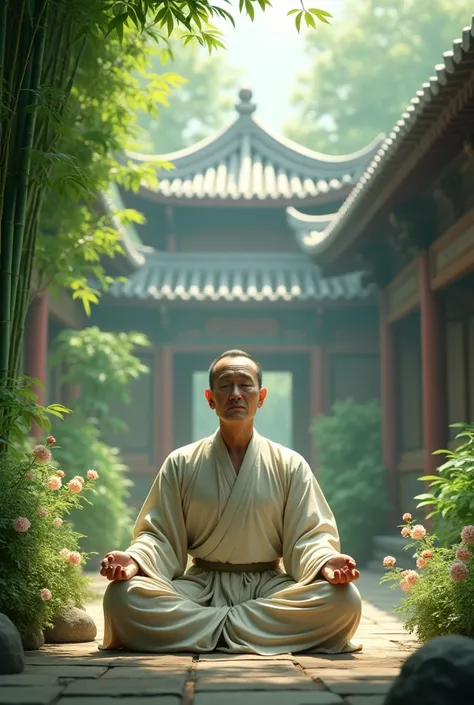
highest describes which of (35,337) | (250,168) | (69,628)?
(250,168)

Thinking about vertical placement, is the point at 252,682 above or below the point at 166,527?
below

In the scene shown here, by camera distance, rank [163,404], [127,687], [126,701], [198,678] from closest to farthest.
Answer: [126,701], [127,687], [198,678], [163,404]

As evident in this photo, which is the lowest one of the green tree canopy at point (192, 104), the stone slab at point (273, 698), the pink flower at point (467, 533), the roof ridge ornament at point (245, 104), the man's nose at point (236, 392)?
the stone slab at point (273, 698)

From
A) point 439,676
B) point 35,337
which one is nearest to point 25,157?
point 439,676

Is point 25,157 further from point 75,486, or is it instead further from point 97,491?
point 97,491

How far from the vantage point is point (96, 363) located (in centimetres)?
1233

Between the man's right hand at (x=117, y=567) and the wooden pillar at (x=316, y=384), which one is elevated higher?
the wooden pillar at (x=316, y=384)

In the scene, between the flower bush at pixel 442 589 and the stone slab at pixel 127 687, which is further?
the flower bush at pixel 442 589

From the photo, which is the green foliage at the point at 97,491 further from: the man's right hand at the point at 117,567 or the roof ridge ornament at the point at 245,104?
the roof ridge ornament at the point at 245,104

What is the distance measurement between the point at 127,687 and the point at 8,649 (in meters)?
0.60

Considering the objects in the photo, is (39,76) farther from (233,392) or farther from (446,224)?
(446,224)

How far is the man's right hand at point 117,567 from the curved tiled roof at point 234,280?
8.72 m

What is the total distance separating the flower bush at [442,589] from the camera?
4750mm

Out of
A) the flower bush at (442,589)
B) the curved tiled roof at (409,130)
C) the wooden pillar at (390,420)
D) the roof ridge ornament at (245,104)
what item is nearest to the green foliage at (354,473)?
the wooden pillar at (390,420)
